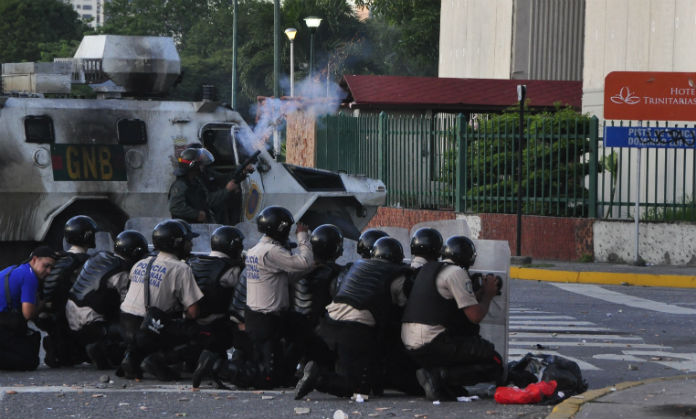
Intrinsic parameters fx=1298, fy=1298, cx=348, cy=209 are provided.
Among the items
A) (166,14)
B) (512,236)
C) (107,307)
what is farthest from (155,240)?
(166,14)

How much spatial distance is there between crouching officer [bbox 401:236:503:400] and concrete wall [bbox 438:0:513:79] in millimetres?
27046

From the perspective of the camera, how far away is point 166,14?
98500 millimetres

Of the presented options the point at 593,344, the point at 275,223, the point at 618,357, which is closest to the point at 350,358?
the point at 275,223

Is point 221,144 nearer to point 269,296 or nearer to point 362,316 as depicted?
point 269,296

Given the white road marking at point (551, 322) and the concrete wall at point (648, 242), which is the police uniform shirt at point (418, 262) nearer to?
the white road marking at point (551, 322)

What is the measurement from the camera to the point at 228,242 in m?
10.8

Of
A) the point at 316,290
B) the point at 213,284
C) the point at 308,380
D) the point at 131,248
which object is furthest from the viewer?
A: the point at 131,248

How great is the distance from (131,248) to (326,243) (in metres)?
1.94

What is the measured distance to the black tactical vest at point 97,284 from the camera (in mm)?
10852

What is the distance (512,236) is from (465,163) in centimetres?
180

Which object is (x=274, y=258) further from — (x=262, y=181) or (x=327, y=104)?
(x=327, y=104)

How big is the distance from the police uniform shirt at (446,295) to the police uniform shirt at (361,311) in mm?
243

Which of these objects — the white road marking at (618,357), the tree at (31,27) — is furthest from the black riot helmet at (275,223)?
the tree at (31,27)

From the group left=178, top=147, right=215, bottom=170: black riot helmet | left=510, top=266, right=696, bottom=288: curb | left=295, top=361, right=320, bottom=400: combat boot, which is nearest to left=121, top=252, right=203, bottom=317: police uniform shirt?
left=295, top=361, right=320, bottom=400: combat boot
